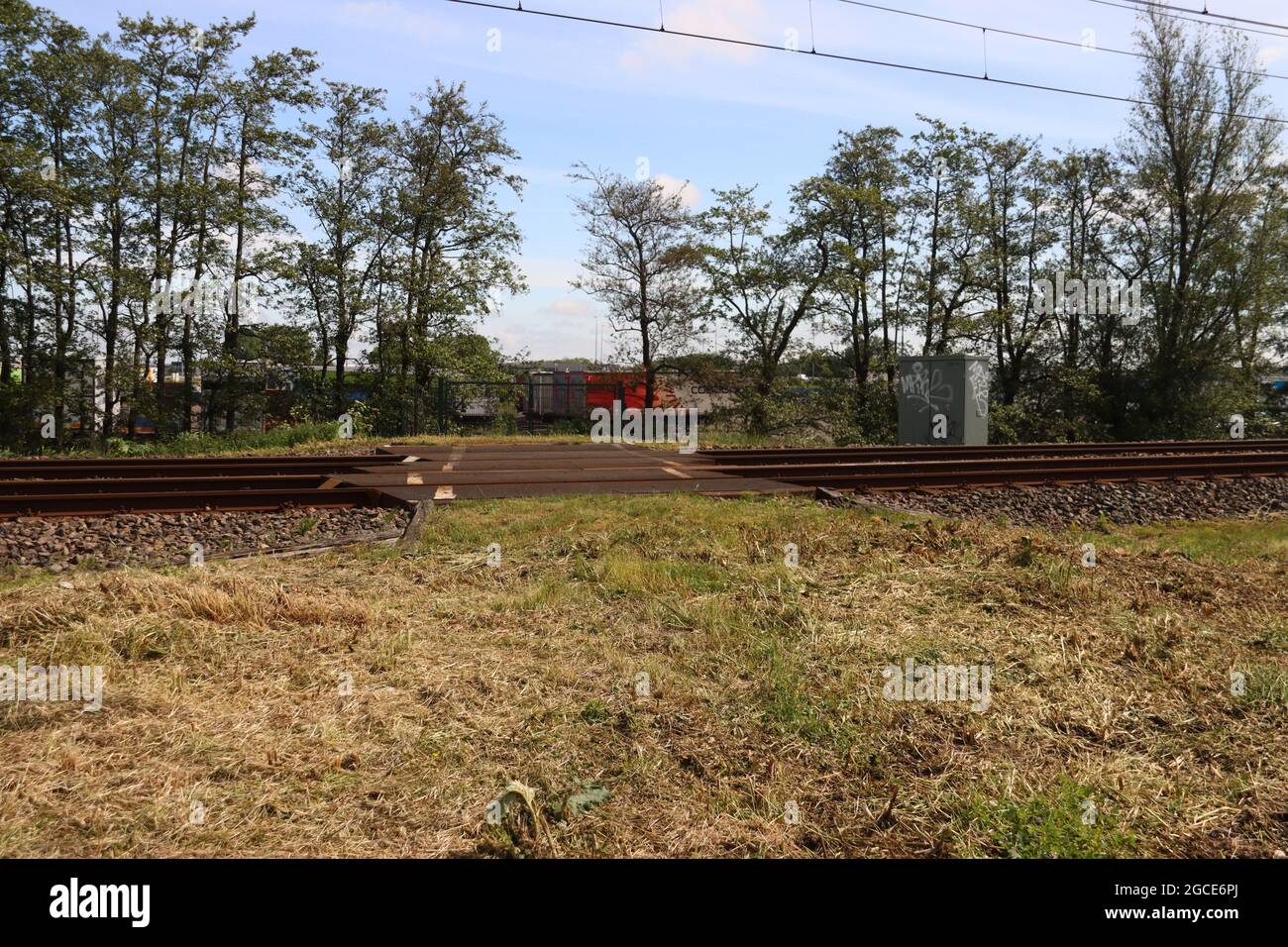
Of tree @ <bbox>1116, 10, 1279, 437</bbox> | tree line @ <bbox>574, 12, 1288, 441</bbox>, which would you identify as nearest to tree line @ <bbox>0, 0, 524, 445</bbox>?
tree line @ <bbox>574, 12, 1288, 441</bbox>

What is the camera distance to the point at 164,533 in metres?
8.27

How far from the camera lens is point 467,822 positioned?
125 inches

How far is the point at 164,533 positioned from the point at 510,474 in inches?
212

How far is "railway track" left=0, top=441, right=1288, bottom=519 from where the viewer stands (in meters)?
9.62

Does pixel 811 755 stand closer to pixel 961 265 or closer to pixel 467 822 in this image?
pixel 467 822

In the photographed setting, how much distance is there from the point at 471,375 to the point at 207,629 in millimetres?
20995

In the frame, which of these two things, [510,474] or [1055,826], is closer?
[1055,826]

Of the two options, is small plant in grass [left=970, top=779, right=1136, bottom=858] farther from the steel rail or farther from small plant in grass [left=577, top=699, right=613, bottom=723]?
the steel rail

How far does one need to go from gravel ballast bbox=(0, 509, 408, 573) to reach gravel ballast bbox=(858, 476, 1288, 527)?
6.61 meters

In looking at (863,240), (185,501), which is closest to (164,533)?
(185,501)

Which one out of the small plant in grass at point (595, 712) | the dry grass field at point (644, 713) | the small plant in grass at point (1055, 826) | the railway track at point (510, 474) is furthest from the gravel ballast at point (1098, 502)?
the small plant in grass at point (1055, 826)

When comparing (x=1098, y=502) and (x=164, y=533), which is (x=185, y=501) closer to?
(x=164, y=533)

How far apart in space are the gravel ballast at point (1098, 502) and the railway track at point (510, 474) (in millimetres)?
435
